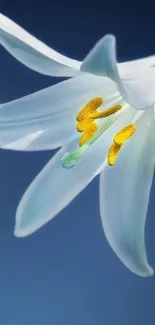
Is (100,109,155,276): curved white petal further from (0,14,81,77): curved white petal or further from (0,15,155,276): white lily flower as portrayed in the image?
(0,14,81,77): curved white petal

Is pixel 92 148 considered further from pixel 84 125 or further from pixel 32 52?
pixel 32 52

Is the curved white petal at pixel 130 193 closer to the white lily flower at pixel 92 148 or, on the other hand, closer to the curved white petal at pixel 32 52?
the white lily flower at pixel 92 148

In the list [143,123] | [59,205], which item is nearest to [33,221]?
[59,205]

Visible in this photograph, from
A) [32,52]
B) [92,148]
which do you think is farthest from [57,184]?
[32,52]

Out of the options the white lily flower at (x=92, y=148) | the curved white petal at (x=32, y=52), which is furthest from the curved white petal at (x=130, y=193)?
the curved white petal at (x=32, y=52)

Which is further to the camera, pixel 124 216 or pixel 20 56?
pixel 124 216

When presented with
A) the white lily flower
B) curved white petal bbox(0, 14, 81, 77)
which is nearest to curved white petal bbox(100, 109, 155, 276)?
the white lily flower

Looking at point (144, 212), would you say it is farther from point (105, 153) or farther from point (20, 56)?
point (20, 56)
